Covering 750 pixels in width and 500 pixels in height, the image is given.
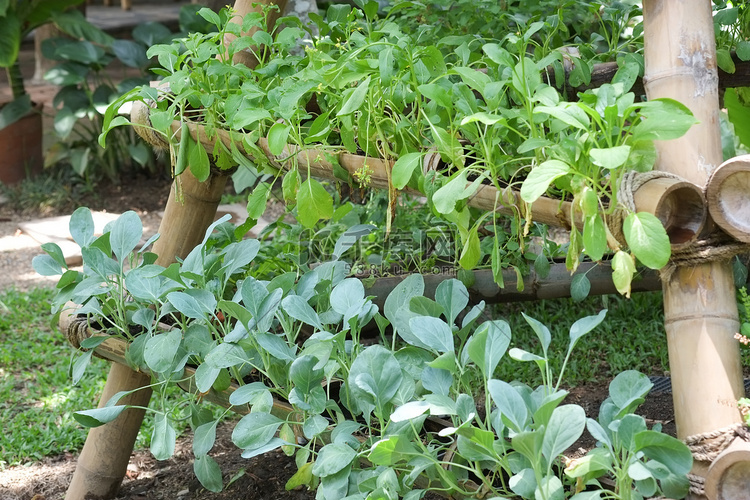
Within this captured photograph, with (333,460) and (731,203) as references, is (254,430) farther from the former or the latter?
(731,203)

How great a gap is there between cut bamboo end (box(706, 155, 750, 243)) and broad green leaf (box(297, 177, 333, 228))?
62 centimetres

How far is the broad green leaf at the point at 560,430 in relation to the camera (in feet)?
3.03

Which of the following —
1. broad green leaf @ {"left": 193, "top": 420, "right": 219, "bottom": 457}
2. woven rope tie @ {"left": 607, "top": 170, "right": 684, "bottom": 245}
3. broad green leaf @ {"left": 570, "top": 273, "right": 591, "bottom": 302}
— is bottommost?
broad green leaf @ {"left": 193, "top": 420, "right": 219, "bottom": 457}

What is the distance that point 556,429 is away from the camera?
0.93 metres

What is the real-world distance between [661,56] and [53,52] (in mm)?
5134

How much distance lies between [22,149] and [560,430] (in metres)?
5.22

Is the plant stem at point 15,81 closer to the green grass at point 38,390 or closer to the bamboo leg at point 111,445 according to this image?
the green grass at point 38,390

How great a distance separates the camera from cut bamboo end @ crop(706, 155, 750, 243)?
0.97 m

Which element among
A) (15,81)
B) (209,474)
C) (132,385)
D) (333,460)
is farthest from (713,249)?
(15,81)

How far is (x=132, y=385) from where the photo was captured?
189 centimetres

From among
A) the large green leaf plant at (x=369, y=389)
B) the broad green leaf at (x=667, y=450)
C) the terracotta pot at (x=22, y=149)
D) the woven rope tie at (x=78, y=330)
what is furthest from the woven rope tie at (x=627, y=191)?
the terracotta pot at (x=22, y=149)

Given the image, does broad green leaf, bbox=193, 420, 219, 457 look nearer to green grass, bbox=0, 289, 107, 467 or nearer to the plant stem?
green grass, bbox=0, 289, 107, 467

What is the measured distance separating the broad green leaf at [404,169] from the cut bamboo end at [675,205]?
1.07ft

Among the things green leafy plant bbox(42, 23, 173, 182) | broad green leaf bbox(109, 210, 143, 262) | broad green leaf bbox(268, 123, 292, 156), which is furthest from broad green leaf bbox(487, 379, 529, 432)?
green leafy plant bbox(42, 23, 173, 182)
